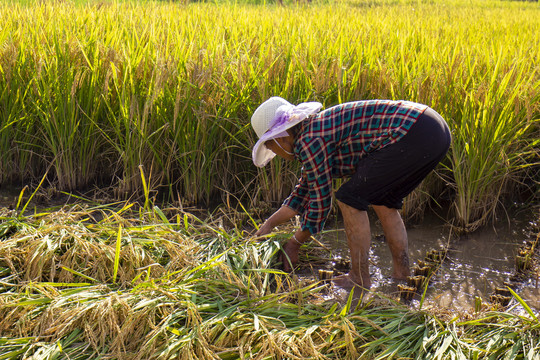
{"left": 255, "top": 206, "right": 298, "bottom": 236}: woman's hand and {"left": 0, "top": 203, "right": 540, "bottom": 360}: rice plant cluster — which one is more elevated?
{"left": 255, "top": 206, "right": 298, "bottom": 236}: woman's hand

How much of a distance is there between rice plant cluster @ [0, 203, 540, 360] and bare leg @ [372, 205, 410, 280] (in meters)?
0.39

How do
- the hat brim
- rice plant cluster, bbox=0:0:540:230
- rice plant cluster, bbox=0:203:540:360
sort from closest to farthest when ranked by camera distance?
rice plant cluster, bbox=0:203:540:360 → the hat brim → rice plant cluster, bbox=0:0:540:230

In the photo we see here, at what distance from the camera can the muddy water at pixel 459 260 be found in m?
2.55

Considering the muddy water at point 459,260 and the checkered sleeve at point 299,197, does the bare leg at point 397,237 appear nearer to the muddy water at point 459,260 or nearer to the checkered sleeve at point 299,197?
the muddy water at point 459,260

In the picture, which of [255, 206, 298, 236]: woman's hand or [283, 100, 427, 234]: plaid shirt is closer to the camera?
A: [283, 100, 427, 234]: plaid shirt

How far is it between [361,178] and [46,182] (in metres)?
2.40

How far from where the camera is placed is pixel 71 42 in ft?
11.5

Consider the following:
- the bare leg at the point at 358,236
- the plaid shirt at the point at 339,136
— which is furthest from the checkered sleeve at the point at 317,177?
the bare leg at the point at 358,236

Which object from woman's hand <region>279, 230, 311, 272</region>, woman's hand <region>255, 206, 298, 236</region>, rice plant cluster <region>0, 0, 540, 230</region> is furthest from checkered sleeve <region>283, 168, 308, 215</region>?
rice plant cluster <region>0, 0, 540, 230</region>

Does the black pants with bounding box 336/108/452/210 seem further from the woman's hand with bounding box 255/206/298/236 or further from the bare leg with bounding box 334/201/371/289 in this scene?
the woman's hand with bounding box 255/206/298/236

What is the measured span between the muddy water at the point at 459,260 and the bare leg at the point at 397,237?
0.09m

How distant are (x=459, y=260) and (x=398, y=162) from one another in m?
0.88

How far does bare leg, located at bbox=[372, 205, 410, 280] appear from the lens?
8.50ft

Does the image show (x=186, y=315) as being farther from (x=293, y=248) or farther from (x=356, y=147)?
(x=356, y=147)
